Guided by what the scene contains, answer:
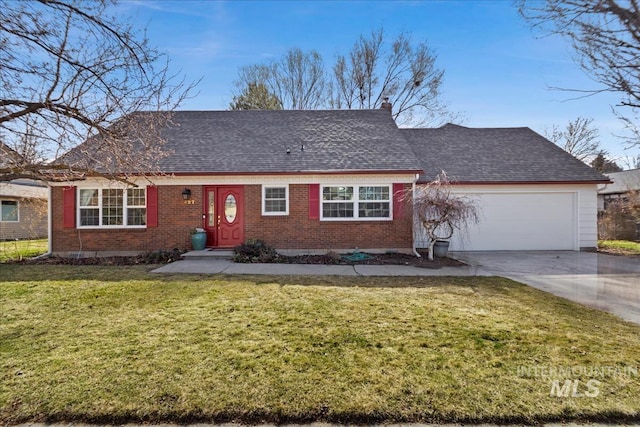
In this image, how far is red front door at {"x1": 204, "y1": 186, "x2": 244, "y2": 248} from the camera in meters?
11.0

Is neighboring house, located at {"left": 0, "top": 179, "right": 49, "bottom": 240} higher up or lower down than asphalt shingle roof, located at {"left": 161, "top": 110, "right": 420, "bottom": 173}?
lower down

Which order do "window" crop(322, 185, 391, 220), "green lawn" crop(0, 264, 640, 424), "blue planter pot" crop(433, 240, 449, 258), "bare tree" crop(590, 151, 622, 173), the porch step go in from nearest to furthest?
"green lawn" crop(0, 264, 640, 424)
the porch step
"blue planter pot" crop(433, 240, 449, 258)
"window" crop(322, 185, 391, 220)
"bare tree" crop(590, 151, 622, 173)

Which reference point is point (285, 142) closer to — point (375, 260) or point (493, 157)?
point (375, 260)

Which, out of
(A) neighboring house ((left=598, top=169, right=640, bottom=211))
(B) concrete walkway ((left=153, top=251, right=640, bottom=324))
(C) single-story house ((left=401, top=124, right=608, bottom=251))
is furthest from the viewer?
(A) neighboring house ((left=598, top=169, right=640, bottom=211))

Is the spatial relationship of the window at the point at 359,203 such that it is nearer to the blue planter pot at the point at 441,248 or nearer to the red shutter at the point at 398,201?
the red shutter at the point at 398,201

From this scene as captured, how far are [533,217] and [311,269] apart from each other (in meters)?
9.46

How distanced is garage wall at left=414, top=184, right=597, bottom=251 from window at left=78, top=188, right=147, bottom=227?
11904 millimetres

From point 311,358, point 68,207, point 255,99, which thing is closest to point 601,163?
point 255,99

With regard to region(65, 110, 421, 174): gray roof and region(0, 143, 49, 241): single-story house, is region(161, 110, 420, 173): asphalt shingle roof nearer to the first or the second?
region(65, 110, 421, 174): gray roof

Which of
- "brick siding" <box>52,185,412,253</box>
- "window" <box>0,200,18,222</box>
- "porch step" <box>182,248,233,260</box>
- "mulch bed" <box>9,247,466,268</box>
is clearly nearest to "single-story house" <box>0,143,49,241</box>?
"window" <box>0,200,18,222</box>

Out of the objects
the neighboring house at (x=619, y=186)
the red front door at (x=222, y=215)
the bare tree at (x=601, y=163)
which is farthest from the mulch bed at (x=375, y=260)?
the bare tree at (x=601, y=163)

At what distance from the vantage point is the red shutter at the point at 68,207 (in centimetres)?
1086

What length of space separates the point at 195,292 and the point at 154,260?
4.73m

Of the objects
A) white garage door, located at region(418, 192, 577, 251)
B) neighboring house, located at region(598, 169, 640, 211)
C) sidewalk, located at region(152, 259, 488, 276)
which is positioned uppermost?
neighboring house, located at region(598, 169, 640, 211)
